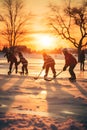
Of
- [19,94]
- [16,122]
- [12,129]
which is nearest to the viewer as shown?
[12,129]

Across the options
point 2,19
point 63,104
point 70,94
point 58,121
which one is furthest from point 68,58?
point 2,19

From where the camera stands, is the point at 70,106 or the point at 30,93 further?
the point at 30,93

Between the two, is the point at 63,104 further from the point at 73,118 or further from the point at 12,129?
the point at 12,129

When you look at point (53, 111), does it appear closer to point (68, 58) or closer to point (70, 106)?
point (70, 106)

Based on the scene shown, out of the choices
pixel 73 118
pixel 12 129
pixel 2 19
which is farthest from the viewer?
pixel 2 19

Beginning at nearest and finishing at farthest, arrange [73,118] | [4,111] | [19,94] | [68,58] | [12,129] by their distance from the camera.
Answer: [12,129]
[73,118]
[4,111]
[19,94]
[68,58]

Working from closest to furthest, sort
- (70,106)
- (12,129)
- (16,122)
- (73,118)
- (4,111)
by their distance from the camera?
(12,129) → (16,122) → (73,118) → (4,111) → (70,106)

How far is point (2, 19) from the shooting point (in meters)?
58.6

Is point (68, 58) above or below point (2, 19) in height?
below

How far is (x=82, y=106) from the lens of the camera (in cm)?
1098

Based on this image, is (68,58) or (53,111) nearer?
(53,111)

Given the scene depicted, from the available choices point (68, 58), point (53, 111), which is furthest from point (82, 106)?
point (68, 58)

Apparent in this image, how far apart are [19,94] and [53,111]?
3879 millimetres

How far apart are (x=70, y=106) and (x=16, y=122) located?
9.37 ft
